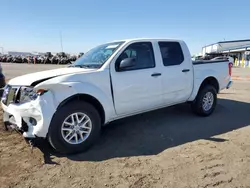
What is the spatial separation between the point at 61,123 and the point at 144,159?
1411 millimetres

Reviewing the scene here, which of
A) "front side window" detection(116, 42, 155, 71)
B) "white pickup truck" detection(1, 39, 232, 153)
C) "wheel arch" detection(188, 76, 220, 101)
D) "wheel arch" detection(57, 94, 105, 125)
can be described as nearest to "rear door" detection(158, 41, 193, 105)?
"white pickup truck" detection(1, 39, 232, 153)

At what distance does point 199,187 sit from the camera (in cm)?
305

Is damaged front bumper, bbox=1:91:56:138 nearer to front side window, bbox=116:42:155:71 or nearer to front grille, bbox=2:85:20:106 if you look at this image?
front grille, bbox=2:85:20:106

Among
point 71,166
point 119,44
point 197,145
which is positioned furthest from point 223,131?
point 71,166

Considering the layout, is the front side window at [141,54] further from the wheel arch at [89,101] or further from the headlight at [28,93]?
the headlight at [28,93]

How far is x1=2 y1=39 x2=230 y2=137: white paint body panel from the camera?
3.71 m

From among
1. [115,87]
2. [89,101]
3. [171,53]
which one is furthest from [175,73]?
[89,101]

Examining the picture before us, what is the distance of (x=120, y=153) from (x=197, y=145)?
4.61 ft

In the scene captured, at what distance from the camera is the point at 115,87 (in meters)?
4.37

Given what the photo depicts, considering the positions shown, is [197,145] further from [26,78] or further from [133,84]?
[26,78]

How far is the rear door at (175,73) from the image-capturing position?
17.1ft

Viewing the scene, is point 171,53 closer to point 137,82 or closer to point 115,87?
point 137,82

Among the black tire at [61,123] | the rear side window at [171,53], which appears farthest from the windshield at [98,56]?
the rear side window at [171,53]

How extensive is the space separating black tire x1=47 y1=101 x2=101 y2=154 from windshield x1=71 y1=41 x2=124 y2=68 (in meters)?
0.84
